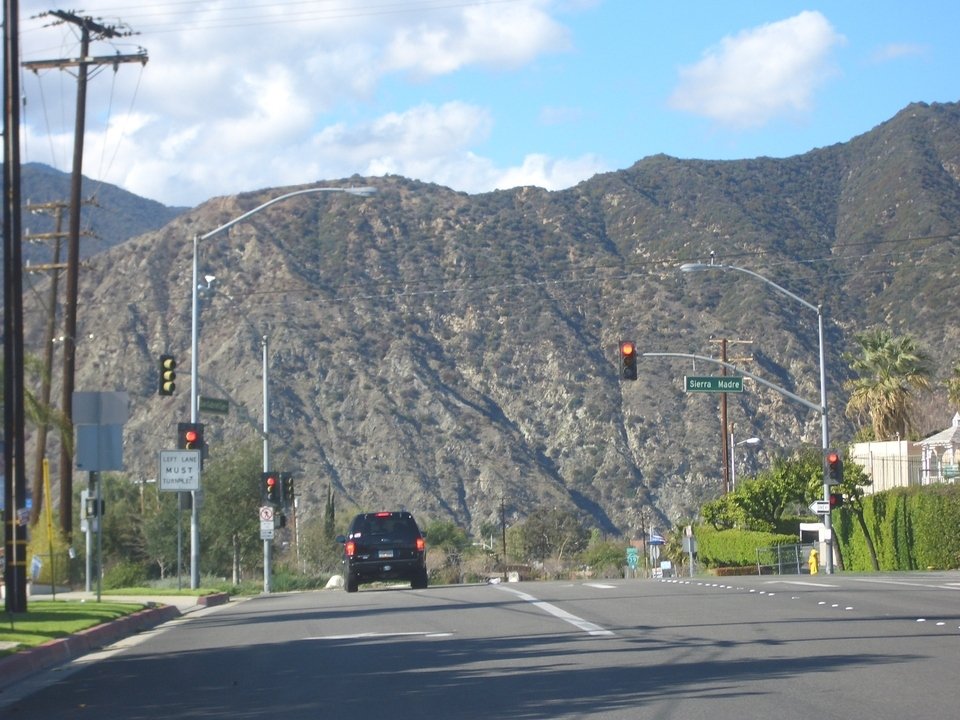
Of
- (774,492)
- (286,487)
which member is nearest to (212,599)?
(286,487)

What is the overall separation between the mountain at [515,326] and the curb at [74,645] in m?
44.9

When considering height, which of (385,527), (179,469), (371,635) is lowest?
(371,635)

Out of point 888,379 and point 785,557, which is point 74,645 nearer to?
point 785,557

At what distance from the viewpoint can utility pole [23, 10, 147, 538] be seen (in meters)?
38.7

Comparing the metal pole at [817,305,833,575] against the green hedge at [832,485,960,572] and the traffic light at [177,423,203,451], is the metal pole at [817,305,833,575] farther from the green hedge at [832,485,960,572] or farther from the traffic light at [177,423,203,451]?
the traffic light at [177,423,203,451]

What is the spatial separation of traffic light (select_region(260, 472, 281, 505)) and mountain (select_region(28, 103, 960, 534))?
24.7 metres

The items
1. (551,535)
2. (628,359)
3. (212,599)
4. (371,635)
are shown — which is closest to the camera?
(371,635)

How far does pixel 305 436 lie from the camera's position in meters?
83.5

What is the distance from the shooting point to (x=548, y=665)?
12.8 metres

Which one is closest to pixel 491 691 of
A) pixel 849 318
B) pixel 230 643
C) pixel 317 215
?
pixel 230 643

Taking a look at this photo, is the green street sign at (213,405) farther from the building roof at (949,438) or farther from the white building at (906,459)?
the building roof at (949,438)

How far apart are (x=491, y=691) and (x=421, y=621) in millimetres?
7850

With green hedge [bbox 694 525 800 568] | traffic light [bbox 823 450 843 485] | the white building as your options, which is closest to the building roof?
the white building

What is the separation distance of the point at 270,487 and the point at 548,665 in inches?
1192
